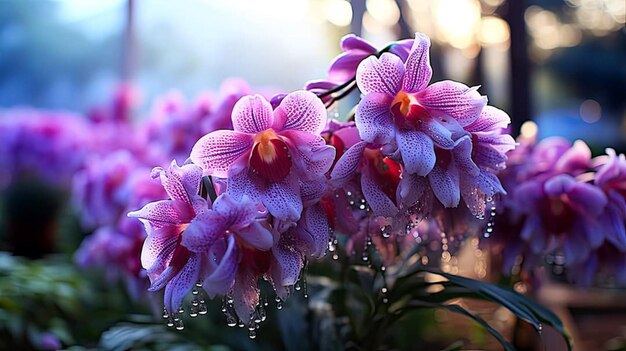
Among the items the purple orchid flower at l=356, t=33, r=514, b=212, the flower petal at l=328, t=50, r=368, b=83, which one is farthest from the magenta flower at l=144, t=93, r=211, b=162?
the purple orchid flower at l=356, t=33, r=514, b=212

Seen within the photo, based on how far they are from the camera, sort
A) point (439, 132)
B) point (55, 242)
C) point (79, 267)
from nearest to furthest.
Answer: point (439, 132) < point (79, 267) < point (55, 242)

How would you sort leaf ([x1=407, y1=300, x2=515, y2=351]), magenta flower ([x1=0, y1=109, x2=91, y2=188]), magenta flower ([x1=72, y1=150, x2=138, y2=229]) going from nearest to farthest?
leaf ([x1=407, y1=300, x2=515, y2=351]) < magenta flower ([x1=72, y1=150, x2=138, y2=229]) < magenta flower ([x1=0, y1=109, x2=91, y2=188])

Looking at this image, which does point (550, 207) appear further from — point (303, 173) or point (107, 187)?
point (107, 187)

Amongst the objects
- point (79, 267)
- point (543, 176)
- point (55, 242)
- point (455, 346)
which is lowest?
point (55, 242)

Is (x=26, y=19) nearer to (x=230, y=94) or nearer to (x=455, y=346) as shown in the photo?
(x=230, y=94)

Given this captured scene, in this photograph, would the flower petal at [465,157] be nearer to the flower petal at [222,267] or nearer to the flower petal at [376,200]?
the flower petal at [376,200]

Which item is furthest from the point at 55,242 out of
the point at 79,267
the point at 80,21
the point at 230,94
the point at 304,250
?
the point at 304,250

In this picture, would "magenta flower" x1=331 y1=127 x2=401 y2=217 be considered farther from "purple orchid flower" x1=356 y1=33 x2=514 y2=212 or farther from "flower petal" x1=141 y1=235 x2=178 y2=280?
"flower petal" x1=141 y1=235 x2=178 y2=280
